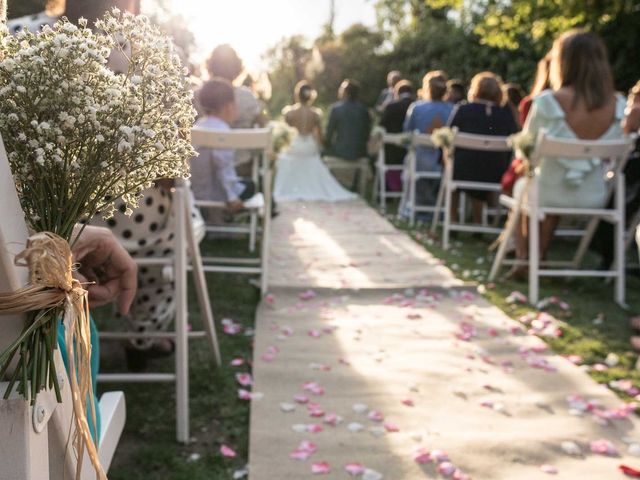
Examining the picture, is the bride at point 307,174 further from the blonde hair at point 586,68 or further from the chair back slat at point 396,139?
the blonde hair at point 586,68

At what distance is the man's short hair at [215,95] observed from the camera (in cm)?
607

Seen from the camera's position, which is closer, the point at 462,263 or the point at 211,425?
the point at 211,425

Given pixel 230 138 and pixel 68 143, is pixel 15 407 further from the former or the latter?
pixel 230 138

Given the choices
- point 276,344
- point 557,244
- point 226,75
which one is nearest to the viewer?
point 276,344

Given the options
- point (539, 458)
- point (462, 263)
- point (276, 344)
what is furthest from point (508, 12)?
point (539, 458)

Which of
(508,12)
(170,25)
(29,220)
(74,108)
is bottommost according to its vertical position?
(29,220)

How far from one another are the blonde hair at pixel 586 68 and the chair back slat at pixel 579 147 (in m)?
0.40

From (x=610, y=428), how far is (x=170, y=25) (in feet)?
13.6

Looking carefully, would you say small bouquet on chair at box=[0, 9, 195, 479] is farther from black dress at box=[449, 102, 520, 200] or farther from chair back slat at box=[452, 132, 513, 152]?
black dress at box=[449, 102, 520, 200]

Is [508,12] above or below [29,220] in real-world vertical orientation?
above

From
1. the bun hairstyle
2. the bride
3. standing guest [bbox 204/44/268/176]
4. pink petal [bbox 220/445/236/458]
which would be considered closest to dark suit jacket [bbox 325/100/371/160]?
the bride

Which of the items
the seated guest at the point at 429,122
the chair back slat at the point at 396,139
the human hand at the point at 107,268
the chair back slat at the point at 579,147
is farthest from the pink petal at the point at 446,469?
the seated guest at the point at 429,122

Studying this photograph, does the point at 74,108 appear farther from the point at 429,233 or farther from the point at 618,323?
the point at 429,233

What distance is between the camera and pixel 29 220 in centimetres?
122
